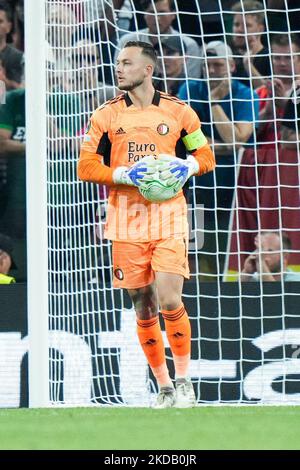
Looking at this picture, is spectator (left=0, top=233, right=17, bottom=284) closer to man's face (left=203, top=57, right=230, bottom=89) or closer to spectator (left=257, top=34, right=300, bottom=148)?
man's face (left=203, top=57, right=230, bottom=89)

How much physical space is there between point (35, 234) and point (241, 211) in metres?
2.16

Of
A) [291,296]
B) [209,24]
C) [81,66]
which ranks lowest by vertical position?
[291,296]

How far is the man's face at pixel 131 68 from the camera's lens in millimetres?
7875

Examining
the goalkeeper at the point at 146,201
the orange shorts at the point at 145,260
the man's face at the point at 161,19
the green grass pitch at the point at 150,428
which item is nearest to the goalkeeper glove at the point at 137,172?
the goalkeeper at the point at 146,201

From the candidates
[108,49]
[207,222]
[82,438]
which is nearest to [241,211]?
[207,222]

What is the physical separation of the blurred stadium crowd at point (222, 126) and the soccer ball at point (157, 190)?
44.4 inches

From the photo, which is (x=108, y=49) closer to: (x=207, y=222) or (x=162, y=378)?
(x=207, y=222)

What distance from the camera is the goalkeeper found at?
7781mm

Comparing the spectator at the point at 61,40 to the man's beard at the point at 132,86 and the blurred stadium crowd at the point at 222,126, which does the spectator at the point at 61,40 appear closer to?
the blurred stadium crowd at the point at 222,126

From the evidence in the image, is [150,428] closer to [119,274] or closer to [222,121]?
[119,274]

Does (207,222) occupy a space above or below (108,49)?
below

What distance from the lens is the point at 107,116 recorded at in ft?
25.9

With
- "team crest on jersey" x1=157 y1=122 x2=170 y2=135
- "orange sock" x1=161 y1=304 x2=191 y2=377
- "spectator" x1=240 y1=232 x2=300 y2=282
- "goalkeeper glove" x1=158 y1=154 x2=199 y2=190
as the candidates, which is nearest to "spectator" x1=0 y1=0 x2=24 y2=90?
"spectator" x1=240 y1=232 x2=300 y2=282

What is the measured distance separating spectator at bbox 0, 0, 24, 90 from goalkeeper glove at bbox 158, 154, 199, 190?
3336 millimetres
